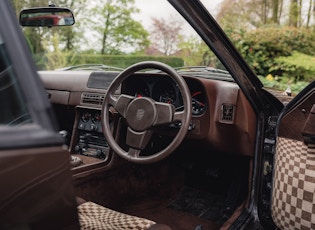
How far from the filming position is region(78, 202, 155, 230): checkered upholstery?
1887 mm

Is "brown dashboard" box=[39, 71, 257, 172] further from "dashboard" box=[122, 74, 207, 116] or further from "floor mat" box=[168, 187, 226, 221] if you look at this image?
"floor mat" box=[168, 187, 226, 221]

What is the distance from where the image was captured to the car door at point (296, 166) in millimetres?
1979

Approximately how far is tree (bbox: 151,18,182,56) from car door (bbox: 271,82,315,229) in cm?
793

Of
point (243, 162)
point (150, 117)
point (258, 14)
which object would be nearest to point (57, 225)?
point (150, 117)

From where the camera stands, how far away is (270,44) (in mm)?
9242

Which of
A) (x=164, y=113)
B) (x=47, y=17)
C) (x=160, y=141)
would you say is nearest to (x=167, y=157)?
(x=160, y=141)

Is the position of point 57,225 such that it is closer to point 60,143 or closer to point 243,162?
point 60,143

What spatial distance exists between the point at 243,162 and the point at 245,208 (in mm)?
573

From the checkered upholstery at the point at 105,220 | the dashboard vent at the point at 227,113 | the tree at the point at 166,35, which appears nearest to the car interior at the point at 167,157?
the dashboard vent at the point at 227,113

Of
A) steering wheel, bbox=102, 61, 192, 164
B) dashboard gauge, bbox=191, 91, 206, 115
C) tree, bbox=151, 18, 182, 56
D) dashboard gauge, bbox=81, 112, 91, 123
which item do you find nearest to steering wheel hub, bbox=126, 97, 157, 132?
steering wheel, bbox=102, 61, 192, 164

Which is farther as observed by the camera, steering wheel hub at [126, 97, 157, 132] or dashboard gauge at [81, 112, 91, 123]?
dashboard gauge at [81, 112, 91, 123]

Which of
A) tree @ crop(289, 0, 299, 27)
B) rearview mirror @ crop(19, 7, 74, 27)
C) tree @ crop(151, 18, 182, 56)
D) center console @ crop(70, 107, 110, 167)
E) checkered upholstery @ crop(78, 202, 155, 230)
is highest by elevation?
tree @ crop(289, 0, 299, 27)

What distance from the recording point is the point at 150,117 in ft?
7.29

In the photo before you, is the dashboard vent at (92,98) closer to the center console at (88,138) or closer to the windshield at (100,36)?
the center console at (88,138)
